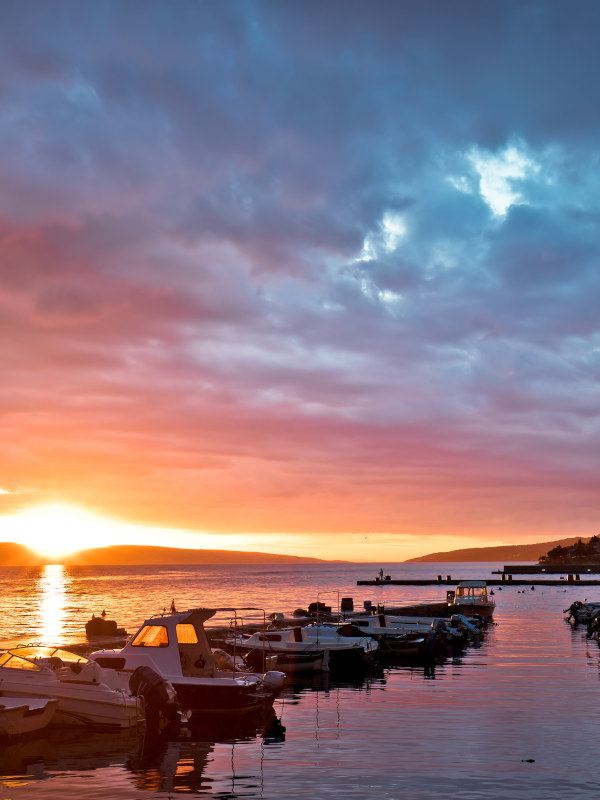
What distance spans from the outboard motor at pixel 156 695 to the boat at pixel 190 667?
124cm

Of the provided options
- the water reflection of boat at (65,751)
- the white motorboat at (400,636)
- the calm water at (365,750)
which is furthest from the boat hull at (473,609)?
the water reflection of boat at (65,751)

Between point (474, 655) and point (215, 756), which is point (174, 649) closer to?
point (215, 756)

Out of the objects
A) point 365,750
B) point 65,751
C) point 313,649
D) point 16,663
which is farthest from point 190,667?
point 313,649

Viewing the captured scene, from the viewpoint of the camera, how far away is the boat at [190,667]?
98.7 feet

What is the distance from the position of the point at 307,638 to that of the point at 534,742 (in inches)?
982

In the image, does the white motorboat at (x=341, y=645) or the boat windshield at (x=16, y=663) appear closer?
the boat windshield at (x=16, y=663)

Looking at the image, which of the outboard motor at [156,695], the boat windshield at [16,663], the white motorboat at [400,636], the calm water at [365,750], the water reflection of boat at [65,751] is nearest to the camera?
the calm water at [365,750]

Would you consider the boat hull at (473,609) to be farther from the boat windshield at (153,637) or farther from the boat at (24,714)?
the boat at (24,714)

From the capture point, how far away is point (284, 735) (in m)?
27.8

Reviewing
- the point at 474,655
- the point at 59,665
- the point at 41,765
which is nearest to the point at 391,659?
the point at 474,655

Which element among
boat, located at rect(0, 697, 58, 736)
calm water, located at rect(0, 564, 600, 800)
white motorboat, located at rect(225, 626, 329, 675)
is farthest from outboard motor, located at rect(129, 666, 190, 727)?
white motorboat, located at rect(225, 626, 329, 675)

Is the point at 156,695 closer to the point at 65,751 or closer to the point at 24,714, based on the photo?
the point at 65,751

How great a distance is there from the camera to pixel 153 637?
31.8 m

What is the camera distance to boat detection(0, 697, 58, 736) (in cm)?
2623
